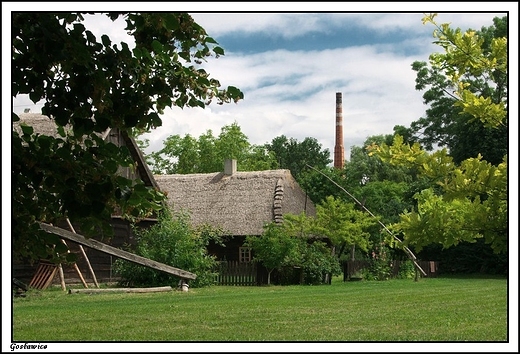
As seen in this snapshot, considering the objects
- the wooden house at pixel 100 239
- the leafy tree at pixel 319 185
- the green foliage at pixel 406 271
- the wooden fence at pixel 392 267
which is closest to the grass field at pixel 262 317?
the wooden house at pixel 100 239

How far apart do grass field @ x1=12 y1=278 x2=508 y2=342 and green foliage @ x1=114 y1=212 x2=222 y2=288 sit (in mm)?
2650

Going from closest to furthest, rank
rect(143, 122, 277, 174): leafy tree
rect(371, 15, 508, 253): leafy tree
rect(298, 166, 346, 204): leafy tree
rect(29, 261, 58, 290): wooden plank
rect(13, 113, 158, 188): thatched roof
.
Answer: rect(371, 15, 508, 253): leafy tree, rect(29, 261, 58, 290): wooden plank, rect(13, 113, 158, 188): thatched roof, rect(298, 166, 346, 204): leafy tree, rect(143, 122, 277, 174): leafy tree

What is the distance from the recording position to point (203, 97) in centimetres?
542

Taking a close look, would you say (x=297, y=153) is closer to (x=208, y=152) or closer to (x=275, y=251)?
(x=208, y=152)

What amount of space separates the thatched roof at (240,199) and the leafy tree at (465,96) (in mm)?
6936

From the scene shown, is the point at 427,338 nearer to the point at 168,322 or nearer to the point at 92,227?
the point at 168,322

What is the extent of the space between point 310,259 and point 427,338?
1474 centimetres

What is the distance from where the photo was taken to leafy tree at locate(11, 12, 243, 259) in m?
4.74

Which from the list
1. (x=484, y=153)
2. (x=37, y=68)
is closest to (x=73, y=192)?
(x=37, y=68)

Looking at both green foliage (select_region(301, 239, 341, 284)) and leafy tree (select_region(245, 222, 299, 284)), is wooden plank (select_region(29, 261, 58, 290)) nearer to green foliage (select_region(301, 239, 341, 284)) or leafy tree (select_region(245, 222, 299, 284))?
leafy tree (select_region(245, 222, 299, 284))

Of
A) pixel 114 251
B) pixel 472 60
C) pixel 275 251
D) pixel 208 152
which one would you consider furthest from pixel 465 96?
pixel 208 152

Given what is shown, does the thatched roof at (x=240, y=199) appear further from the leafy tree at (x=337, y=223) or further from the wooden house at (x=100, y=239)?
the wooden house at (x=100, y=239)

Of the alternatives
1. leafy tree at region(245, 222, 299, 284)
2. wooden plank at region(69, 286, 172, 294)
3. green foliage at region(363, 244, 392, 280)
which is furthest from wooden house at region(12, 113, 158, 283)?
green foliage at region(363, 244, 392, 280)

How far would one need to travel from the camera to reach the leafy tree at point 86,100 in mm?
4742
